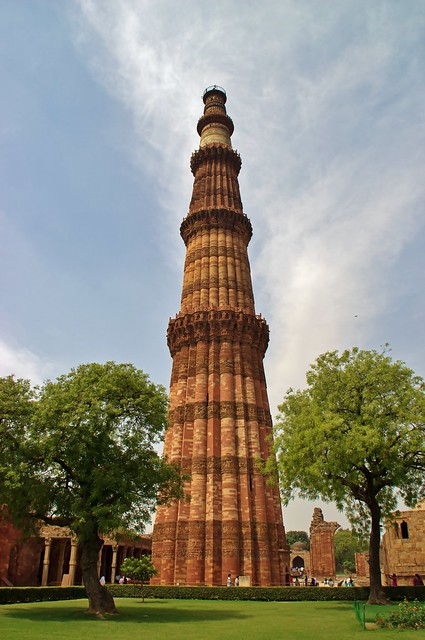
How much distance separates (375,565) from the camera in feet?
78.4

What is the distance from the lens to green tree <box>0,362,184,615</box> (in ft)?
67.3

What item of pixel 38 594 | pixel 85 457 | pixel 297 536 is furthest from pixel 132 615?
pixel 297 536

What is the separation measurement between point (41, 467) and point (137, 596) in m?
14.7

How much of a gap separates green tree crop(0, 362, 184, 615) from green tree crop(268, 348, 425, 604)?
6.91 metres

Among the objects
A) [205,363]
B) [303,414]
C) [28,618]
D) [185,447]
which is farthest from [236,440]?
[28,618]

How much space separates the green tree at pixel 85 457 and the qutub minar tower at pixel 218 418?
39.4 ft

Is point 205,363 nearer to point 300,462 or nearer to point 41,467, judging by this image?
point 300,462

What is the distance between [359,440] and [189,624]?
10518mm

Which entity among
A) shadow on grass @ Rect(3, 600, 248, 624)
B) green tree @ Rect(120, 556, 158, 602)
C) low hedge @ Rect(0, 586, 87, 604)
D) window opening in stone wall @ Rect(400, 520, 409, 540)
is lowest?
shadow on grass @ Rect(3, 600, 248, 624)

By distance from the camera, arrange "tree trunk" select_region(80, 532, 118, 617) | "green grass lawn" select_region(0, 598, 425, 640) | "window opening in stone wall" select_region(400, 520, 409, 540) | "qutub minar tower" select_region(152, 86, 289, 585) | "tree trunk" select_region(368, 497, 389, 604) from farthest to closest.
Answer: "window opening in stone wall" select_region(400, 520, 409, 540) → "qutub minar tower" select_region(152, 86, 289, 585) → "tree trunk" select_region(368, 497, 389, 604) → "tree trunk" select_region(80, 532, 118, 617) → "green grass lawn" select_region(0, 598, 425, 640)

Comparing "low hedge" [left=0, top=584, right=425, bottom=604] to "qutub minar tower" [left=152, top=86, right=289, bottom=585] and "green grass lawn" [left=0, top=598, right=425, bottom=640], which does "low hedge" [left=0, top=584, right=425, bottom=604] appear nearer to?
"qutub minar tower" [left=152, top=86, right=289, bottom=585]

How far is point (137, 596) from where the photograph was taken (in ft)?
102

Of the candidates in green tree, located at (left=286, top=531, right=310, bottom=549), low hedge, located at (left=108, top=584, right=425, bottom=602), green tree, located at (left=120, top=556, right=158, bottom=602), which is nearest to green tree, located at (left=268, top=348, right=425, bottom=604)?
low hedge, located at (left=108, top=584, right=425, bottom=602)

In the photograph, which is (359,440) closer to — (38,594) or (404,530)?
(38,594)
